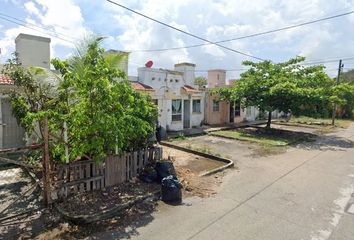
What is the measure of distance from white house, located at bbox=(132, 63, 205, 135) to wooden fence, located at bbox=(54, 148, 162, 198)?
25.5 feet

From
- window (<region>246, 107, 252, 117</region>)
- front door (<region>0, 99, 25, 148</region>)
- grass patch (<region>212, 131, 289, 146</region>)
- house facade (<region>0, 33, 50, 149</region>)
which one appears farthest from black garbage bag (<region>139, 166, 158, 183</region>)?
window (<region>246, 107, 252, 117</region>)

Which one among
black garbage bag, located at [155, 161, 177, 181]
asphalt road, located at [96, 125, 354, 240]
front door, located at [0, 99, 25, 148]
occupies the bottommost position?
asphalt road, located at [96, 125, 354, 240]

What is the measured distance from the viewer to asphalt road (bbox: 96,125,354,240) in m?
5.51

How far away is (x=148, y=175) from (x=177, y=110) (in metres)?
11.4

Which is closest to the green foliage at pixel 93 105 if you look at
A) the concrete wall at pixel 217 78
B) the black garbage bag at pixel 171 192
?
the black garbage bag at pixel 171 192

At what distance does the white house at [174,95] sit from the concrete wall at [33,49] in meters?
4.85

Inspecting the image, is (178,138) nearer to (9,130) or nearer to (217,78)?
(9,130)

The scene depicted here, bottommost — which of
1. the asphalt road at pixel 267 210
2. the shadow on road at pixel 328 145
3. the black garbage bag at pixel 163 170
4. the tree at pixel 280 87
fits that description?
the asphalt road at pixel 267 210

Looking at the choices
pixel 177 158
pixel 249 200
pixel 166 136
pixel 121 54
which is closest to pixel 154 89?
pixel 166 136

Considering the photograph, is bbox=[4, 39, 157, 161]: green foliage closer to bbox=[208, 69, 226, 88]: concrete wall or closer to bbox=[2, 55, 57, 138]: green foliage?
bbox=[2, 55, 57, 138]: green foliage

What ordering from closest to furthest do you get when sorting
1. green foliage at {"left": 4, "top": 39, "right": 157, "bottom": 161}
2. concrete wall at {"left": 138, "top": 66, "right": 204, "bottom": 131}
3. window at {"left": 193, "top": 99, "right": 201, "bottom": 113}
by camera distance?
green foliage at {"left": 4, "top": 39, "right": 157, "bottom": 161}, concrete wall at {"left": 138, "top": 66, "right": 204, "bottom": 131}, window at {"left": 193, "top": 99, "right": 201, "bottom": 113}

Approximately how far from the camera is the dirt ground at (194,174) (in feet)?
25.7

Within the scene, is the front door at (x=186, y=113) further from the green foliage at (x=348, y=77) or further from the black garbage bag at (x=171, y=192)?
the green foliage at (x=348, y=77)

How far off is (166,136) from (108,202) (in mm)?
9952
